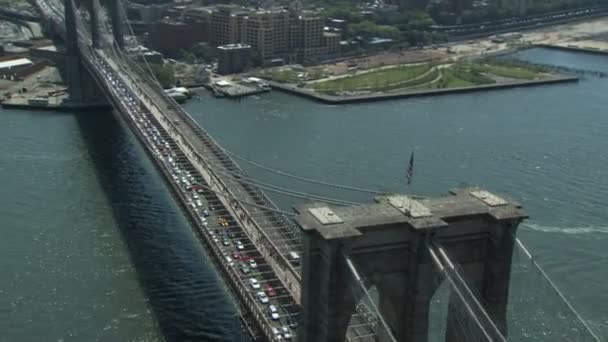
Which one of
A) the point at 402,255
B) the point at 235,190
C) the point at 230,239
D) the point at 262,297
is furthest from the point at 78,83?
the point at 402,255

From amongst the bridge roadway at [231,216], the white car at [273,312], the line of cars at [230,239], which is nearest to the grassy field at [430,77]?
the bridge roadway at [231,216]

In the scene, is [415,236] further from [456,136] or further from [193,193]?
[456,136]

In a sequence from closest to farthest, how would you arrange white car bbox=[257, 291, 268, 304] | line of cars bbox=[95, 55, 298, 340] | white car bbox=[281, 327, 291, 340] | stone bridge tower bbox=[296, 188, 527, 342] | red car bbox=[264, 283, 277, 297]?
1. stone bridge tower bbox=[296, 188, 527, 342]
2. white car bbox=[281, 327, 291, 340]
3. line of cars bbox=[95, 55, 298, 340]
4. white car bbox=[257, 291, 268, 304]
5. red car bbox=[264, 283, 277, 297]

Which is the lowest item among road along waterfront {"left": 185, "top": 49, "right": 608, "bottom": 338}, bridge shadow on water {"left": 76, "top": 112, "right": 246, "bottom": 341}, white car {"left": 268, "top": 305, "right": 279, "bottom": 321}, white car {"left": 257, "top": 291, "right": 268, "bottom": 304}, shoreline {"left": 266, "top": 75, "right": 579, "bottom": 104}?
bridge shadow on water {"left": 76, "top": 112, "right": 246, "bottom": 341}

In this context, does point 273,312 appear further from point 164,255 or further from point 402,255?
point 164,255

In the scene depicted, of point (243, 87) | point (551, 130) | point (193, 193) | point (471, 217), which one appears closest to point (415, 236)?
point (471, 217)

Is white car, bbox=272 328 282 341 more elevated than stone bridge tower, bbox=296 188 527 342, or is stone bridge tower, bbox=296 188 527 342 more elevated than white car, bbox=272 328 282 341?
stone bridge tower, bbox=296 188 527 342

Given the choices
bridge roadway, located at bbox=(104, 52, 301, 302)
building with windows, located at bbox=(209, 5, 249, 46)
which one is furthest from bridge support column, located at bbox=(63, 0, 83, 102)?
building with windows, located at bbox=(209, 5, 249, 46)

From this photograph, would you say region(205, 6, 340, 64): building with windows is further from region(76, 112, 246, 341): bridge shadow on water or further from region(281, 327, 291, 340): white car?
region(281, 327, 291, 340): white car
